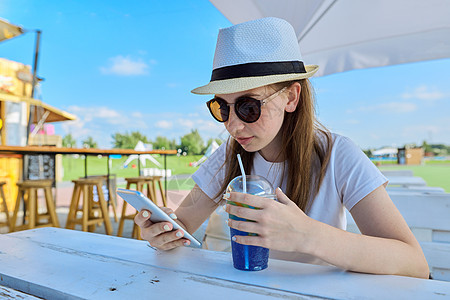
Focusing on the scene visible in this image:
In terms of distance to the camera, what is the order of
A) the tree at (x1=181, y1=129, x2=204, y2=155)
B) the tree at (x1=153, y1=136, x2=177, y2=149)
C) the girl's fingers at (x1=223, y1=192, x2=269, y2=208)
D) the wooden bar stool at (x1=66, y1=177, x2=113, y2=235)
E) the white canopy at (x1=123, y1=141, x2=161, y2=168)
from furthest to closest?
the white canopy at (x1=123, y1=141, x2=161, y2=168), the tree at (x1=153, y1=136, x2=177, y2=149), the wooden bar stool at (x1=66, y1=177, x2=113, y2=235), the tree at (x1=181, y1=129, x2=204, y2=155), the girl's fingers at (x1=223, y1=192, x2=269, y2=208)

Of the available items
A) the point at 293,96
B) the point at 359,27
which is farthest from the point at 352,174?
the point at 359,27

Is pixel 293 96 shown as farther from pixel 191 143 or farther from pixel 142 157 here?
pixel 142 157

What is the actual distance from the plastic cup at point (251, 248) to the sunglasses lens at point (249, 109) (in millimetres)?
274

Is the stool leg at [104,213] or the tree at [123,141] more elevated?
the tree at [123,141]

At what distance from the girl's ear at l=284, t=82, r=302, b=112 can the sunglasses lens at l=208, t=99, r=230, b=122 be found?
231 mm

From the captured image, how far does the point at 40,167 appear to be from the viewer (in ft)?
22.1

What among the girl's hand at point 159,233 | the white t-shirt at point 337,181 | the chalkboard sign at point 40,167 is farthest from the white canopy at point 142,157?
the girl's hand at point 159,233

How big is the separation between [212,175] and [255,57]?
1.94 feet

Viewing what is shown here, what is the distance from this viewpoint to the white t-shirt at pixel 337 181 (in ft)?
3.15

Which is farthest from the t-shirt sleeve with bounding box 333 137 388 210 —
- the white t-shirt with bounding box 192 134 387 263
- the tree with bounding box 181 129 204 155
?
the tree with bounding box 181 129 204 155

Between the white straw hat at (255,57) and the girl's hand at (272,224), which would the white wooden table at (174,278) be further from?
the white straw hat at (255,57)

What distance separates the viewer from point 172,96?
34.0m

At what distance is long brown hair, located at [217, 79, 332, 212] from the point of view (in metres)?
1.12

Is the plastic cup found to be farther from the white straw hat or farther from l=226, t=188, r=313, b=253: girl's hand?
the white straw hat
